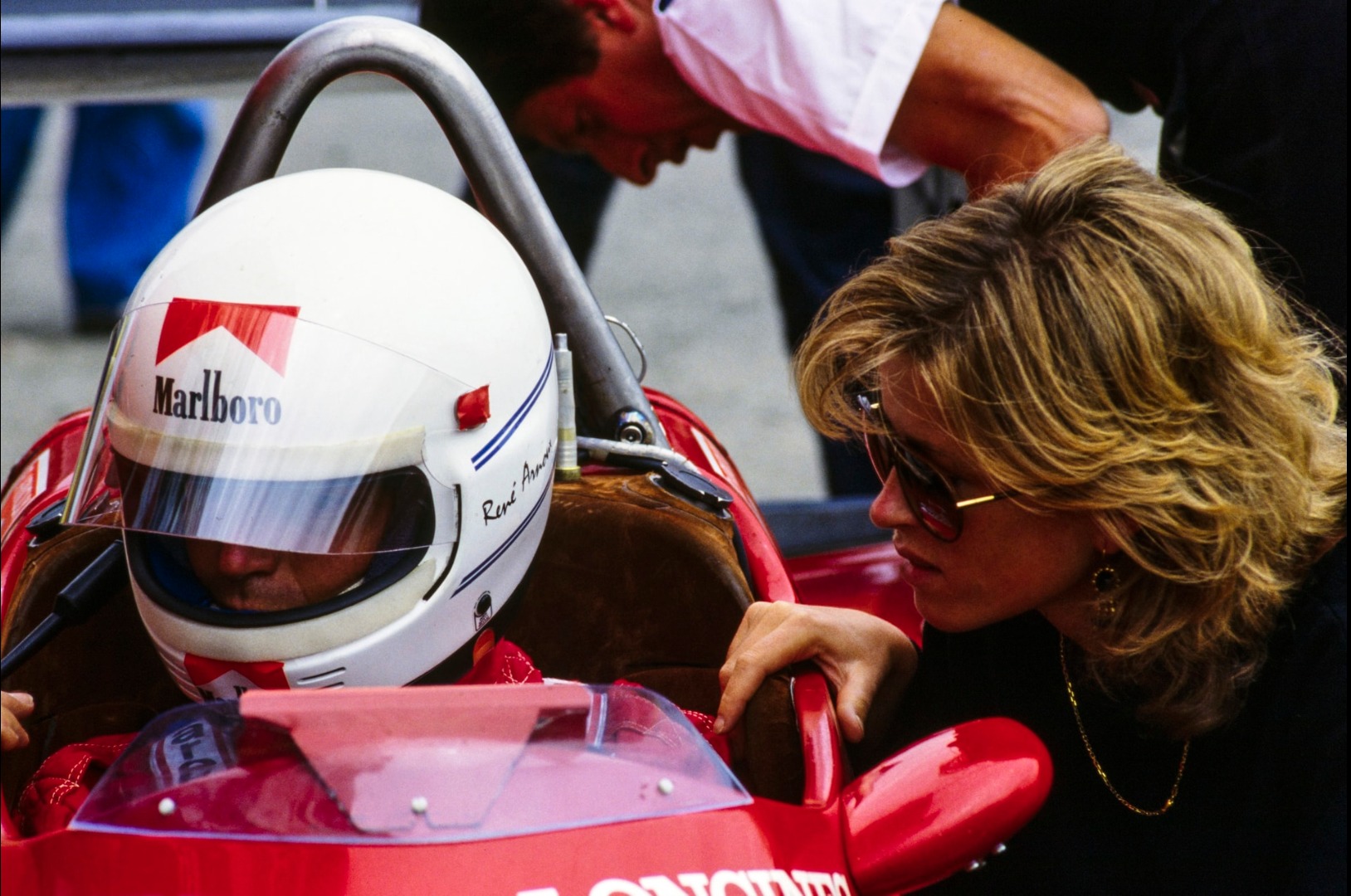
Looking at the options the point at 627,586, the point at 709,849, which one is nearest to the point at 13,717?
the point at 709,849

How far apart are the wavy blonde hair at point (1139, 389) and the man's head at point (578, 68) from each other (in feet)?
2.81

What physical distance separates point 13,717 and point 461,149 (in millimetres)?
787

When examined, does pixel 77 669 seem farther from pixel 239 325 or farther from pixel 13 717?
pixel 239 325

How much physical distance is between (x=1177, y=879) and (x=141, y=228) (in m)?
4.01

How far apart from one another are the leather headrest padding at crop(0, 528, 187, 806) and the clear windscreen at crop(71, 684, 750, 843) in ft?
1.47

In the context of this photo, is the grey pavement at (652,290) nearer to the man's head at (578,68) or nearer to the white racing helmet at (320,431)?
the man's head at (578,68)

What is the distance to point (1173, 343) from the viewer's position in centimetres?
133

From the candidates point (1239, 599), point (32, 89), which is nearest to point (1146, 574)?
point (1239, 599)

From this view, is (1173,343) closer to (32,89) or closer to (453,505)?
(453,505)

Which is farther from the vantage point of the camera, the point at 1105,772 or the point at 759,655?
the point at 1105,772

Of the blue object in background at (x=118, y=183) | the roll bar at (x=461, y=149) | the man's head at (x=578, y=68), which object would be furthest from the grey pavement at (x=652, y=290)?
the roll bar at (x=461, y=149)

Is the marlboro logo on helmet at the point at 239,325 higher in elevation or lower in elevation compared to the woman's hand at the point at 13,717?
higher

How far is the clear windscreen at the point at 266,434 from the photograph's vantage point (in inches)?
47.6

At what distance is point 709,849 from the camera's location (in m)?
1.12
